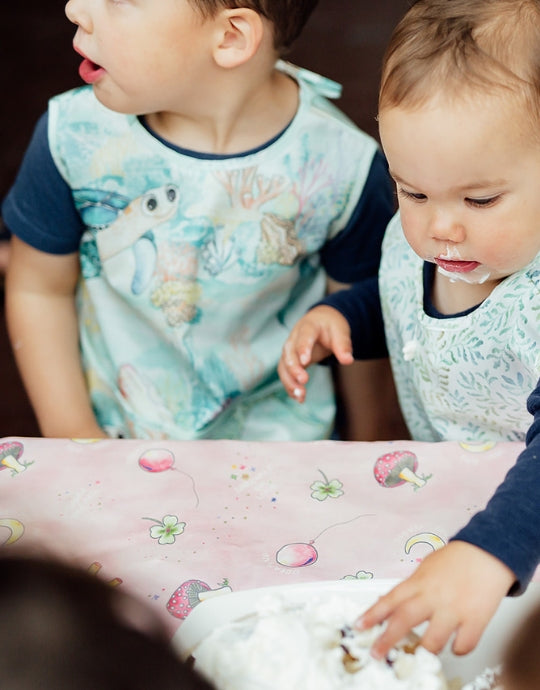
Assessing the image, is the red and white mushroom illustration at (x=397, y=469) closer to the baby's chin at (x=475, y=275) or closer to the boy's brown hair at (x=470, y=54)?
the baby's chin at (x=475, y=275)

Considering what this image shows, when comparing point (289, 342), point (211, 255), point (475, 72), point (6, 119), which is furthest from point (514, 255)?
point (6, 119)

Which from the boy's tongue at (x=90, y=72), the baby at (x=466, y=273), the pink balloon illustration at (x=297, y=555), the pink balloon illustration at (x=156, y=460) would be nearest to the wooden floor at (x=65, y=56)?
the boy's tongue at (x=90, y=72)

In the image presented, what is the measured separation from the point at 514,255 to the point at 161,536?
35 cm

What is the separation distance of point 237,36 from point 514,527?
1.80ft

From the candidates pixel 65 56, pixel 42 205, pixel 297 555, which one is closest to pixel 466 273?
pixel 297 555

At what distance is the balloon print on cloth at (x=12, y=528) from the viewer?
0.64 meters

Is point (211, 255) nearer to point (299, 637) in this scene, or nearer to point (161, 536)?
point (161, 536)

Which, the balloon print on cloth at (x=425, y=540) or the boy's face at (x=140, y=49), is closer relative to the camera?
the balloon print on cloth at (x=425, y=540)

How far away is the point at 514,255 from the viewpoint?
70 cm

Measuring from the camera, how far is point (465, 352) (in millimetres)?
807

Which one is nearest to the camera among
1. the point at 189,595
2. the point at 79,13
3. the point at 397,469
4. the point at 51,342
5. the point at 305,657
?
the point at 305,657

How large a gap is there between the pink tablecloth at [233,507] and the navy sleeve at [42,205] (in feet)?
1.15

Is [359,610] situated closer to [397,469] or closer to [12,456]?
[397,469]

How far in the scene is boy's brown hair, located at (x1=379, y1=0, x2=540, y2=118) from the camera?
63 cm
